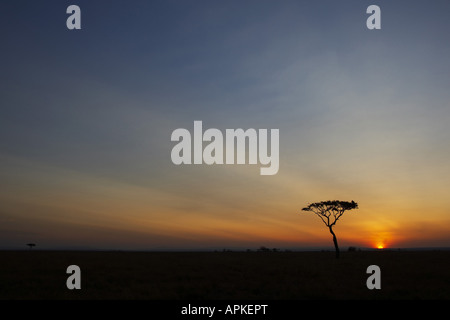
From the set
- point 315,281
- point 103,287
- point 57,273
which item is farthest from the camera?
point 57,273

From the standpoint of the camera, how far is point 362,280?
25.4 meters

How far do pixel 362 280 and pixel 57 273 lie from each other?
24.5 metres

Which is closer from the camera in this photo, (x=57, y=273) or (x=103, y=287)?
(x=103, y=287)
